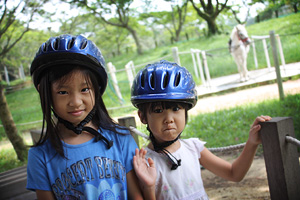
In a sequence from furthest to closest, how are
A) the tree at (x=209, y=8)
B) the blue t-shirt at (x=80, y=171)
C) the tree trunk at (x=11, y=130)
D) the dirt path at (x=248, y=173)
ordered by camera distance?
the tree at (x=209, y=8) → the tree trunk at (x=11, y=130) → the dirt path at (x=248, y=173) → the blue t-shirt at (x=80, y=171)

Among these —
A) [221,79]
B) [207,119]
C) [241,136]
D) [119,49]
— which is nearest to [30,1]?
[207,119]

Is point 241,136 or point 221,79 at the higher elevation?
point 221,79

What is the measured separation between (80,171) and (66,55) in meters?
0.56

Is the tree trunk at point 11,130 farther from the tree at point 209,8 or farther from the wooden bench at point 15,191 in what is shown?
the tree at point 209,8

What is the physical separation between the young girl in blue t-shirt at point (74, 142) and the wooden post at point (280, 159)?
0.71m

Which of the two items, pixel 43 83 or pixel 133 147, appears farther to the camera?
pixel 133 147

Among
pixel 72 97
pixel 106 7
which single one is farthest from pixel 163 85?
pixel 106 7

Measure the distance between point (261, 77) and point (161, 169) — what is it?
724 cm

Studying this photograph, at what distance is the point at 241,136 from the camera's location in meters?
5.31

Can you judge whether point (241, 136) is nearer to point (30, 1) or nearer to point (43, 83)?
point (43, 83)

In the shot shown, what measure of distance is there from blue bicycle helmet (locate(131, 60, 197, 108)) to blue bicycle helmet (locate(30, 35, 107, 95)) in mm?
227

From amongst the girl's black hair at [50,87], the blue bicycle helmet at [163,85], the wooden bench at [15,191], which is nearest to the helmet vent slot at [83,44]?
the girl's black hair at [50,87]

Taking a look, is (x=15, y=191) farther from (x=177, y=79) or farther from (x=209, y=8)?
(x=209, y=8)

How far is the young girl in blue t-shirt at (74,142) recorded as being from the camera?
137 cm
